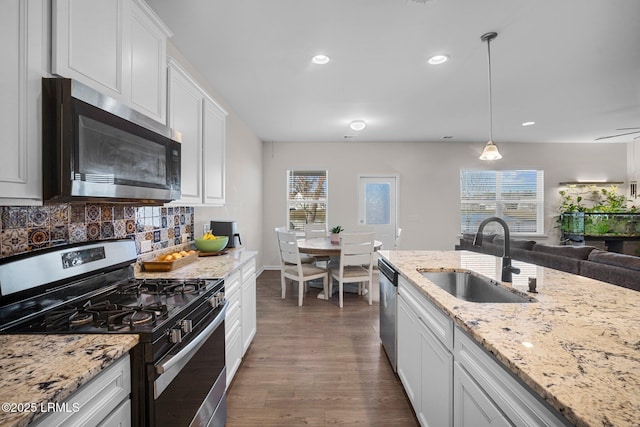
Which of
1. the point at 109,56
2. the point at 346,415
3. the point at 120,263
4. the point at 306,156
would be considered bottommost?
the point at 346,415

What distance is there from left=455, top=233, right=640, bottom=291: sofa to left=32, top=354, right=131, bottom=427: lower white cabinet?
2.40 metres

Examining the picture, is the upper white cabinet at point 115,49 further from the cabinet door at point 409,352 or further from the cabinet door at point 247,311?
the cabinet door at point 409,352

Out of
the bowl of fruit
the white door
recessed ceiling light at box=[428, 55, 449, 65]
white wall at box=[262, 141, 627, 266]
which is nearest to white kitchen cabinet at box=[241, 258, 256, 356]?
the bowl of fruit

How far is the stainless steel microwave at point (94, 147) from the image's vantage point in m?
0.97

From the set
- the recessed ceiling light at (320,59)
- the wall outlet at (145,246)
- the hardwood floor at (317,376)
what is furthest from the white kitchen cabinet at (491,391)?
the recessed ceiling light at (320,59)

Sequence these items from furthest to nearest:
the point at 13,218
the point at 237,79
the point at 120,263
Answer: the point at 237,79, the point at 120,263, the point at 13,218

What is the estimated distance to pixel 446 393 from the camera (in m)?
1.23

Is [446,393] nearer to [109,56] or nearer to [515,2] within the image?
[109,56]

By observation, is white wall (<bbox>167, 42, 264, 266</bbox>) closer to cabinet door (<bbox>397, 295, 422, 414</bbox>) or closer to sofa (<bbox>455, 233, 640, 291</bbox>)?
cabinet door (<bbox>397, 295, 422, 414</bbox>)

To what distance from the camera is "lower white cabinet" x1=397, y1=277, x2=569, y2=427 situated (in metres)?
0.77

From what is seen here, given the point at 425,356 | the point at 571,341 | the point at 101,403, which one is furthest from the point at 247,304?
the point at 571,341

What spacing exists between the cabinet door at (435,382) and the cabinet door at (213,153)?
186 centimetres

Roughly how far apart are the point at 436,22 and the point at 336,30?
716 mm

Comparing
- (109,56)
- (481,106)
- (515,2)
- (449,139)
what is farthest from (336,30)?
(449,139)
